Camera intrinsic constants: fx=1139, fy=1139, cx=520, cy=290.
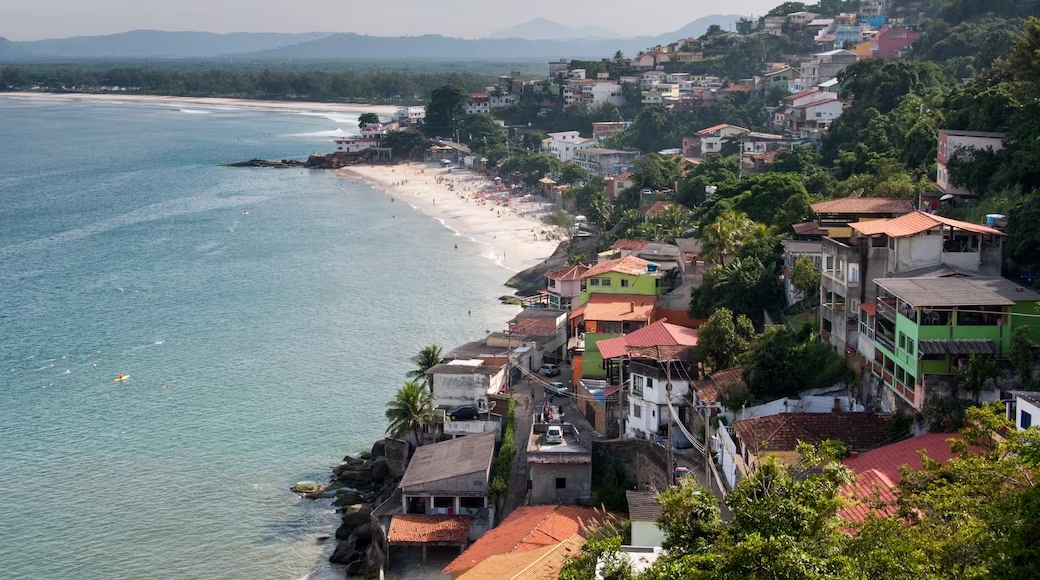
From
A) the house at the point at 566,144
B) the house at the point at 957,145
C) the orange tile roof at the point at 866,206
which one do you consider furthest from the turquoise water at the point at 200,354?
the house at the point at 957,145

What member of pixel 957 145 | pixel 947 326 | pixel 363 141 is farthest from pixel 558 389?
pixel 363 141

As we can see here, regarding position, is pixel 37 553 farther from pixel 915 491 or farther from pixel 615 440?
pixel 915 491

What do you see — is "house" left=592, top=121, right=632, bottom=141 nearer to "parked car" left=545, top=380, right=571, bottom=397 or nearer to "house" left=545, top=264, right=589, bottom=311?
"house" left=545, top=264, right=589, bottom=311

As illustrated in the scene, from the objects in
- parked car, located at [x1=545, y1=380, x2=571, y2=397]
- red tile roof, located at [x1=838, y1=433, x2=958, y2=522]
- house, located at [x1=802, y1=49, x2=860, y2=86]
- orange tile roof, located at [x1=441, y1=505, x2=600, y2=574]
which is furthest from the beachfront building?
red tile roof, located at [x1=838, y1=433, x2=958, y2=522]

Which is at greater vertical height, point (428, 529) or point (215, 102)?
point (215, 102)

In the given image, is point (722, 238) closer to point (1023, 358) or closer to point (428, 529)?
point (428, 529)

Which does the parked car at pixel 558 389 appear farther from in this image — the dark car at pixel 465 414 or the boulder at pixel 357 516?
the boulder at pixel 357 516
